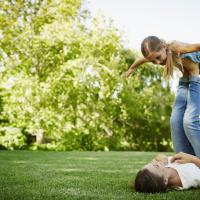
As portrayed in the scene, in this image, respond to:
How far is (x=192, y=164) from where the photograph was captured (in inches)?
149

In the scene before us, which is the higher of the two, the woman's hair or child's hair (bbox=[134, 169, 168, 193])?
the woman's hair

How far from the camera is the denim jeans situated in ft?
13.7

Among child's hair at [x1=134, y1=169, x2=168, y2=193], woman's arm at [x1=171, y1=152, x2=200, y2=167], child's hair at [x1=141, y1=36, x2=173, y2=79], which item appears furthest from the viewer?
child's hair at [x1=141, y1=36, x2=173, y2=79]

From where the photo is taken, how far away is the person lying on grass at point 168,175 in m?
3.35

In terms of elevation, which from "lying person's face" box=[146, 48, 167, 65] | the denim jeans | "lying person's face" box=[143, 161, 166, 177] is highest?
"lying person's face" box=[146, 48, 167, 65]

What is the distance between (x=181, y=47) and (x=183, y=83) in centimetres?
59

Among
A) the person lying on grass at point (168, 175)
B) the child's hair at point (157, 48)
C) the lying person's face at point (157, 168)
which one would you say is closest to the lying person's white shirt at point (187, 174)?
the person lying on grass at point (168, 175)

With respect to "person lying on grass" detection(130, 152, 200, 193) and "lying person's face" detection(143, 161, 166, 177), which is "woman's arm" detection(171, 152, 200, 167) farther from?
"lying person's face" detection(143, 161, 166, 177)

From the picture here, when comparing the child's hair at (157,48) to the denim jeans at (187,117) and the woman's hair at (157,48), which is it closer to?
the woman's hair at (157,48)

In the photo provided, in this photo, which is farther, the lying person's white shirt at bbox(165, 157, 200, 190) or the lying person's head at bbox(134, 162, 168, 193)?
the lying person's white shirt at bbox(165, 157, 200, 190)

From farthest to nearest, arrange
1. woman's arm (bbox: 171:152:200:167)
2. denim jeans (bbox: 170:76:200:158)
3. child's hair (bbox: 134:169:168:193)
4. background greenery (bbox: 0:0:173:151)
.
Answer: background greenery (bbox: 0:0:173:151)
denim jeans (bbox: 170:76:200:158)
woman's arm (bbox: 171:152:200:167)
child's hair (bbox: 134:169:168:193)

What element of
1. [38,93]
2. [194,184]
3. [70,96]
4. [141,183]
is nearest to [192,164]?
[194,184]

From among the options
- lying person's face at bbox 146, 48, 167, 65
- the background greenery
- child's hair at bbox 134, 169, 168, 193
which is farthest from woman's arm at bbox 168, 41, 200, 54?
the background greenery

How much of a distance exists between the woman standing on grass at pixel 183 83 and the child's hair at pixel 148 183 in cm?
99
